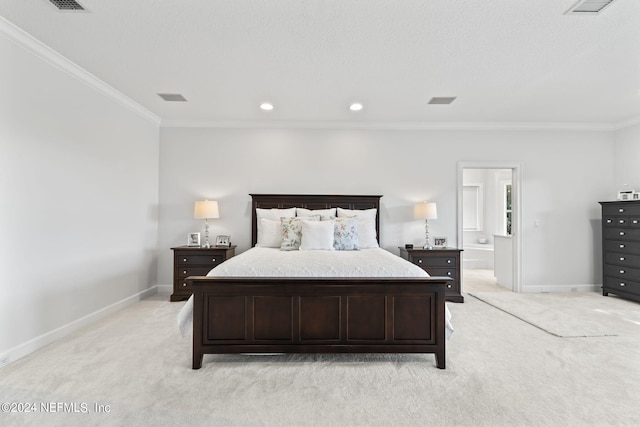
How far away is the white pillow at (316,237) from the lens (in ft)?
13.2

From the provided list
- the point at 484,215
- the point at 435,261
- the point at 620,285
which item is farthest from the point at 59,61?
the point at 484,215

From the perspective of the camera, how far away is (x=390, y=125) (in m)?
5.20

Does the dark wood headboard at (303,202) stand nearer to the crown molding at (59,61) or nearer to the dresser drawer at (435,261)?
the dresser drawer at (435,261)

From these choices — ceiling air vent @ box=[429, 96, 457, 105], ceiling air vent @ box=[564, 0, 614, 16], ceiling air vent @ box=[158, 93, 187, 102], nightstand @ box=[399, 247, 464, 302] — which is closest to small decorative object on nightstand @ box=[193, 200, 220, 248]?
ceiling air vent @ box=[158, 93, 187, 102]

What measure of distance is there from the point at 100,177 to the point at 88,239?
0.71 meters

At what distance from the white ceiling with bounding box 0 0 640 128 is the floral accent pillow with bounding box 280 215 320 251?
5.08 ft

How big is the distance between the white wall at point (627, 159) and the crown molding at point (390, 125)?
0.86ft

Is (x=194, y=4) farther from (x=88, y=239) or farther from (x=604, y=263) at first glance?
(x=604, y=263)

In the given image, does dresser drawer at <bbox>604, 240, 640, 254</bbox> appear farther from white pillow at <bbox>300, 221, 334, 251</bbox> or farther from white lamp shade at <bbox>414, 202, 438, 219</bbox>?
white pillow at <bbox>300, 221, 334, 251</bbox>

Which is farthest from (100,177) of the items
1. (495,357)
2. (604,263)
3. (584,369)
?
(604,263)

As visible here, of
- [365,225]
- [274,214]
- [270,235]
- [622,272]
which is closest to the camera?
[270,235]

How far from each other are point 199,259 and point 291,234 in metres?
1.44

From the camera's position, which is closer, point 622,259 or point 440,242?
point 622,259

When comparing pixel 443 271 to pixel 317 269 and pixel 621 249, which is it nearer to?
pixel 621 249
